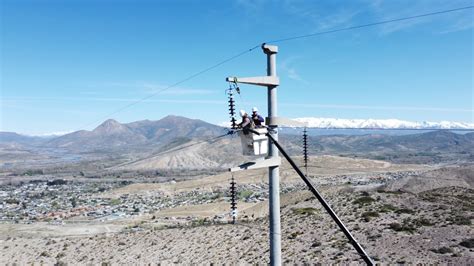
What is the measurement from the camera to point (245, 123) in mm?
8969

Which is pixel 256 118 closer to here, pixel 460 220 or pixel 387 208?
pixel 460 220

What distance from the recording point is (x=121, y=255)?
99.6ft

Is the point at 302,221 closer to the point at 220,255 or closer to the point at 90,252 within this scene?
the point at 220,255

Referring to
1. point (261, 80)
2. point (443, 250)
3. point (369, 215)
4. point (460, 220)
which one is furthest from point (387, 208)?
point (261, 80)

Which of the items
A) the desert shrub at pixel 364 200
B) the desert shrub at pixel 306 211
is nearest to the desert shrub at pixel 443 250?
the desert shrub at pixel 364 200

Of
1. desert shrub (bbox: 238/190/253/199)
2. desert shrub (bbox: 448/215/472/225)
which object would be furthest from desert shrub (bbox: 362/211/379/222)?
desert shrub (bbox: 238/190/253/199)

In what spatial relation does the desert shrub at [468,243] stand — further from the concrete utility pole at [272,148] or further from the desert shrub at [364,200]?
the concrete utility pole at [272,148]

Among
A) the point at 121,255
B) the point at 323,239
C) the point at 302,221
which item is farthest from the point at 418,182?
the point at 121,255

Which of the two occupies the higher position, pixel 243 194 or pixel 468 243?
pixel 468 243

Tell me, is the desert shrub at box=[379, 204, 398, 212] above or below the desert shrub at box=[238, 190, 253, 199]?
above

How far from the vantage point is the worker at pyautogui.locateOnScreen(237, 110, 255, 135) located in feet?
29.2

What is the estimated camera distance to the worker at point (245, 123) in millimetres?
8909

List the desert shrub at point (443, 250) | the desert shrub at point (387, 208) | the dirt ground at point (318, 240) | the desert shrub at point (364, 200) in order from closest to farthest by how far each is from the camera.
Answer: the desert shrub at point (443, 250), the dirt ground at point (318, 240), the desert shrub at point (387, 208), the desert shrub at point (364, 200)

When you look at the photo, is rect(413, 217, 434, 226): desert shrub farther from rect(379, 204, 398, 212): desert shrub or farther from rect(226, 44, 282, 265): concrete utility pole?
rect(226, 44, 282, 265): concrete utility pole
